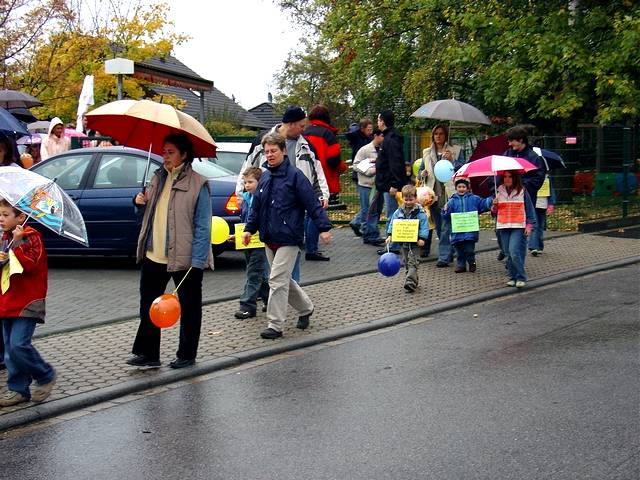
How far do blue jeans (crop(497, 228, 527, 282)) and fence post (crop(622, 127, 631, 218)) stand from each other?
790 centimetres

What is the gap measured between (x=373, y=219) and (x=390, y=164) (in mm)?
1378

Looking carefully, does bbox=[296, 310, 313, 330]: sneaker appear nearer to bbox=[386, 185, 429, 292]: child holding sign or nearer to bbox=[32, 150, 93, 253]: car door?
bbox=[386, 185, 429, 292]: child holding sign

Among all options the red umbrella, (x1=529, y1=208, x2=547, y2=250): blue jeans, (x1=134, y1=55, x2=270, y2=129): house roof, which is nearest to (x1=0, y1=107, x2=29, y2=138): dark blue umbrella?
the red umbrella

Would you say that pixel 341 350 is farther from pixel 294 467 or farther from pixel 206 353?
pixel 294 467

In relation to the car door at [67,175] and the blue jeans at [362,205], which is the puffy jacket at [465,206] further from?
the car door at [67,175]

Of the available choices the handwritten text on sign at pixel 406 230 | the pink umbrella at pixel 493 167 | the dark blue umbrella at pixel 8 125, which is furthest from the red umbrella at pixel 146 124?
the pink umbrella at pixel 493 167

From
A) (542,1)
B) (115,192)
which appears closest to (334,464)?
(115,192)

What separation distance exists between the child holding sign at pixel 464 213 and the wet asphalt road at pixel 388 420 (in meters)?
3.42

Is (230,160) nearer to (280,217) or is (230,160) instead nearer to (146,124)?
(280,217)

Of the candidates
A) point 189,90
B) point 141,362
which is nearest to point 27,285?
point 141,362

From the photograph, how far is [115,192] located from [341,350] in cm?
531

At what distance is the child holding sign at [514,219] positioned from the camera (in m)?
11.3

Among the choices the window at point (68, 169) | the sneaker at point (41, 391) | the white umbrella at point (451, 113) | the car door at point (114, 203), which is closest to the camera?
the sneaker at point (41, 391)

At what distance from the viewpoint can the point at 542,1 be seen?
2125cm
